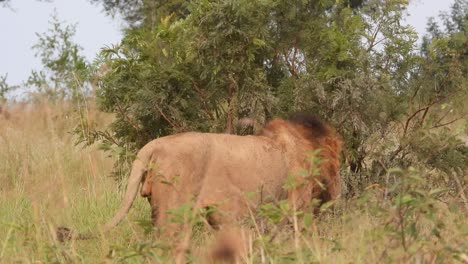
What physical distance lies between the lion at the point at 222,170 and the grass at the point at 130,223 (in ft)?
0.59

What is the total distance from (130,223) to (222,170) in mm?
636

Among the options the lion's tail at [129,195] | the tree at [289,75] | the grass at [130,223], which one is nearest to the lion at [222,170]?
the lion's tail at [129,195]

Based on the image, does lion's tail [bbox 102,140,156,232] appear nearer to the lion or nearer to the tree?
the lion

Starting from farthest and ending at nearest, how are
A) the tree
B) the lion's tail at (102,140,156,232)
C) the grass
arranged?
the tree < the lion's tail at (102,140,156,232) < the grass

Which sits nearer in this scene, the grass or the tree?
the grass

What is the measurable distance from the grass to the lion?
18cm

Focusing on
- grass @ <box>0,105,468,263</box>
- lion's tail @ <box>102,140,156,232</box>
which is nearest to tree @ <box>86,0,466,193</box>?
grass @ <box>0,105,468,263</box>

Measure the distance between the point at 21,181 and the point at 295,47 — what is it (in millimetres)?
2907

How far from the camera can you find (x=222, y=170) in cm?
477

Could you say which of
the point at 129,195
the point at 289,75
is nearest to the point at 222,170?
the point at 129,195

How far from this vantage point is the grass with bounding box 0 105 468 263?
3.63m

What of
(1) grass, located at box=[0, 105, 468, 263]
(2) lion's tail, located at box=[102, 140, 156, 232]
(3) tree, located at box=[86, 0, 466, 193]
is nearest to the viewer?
(1) grass, located at box=[0, 105, 468, 263]

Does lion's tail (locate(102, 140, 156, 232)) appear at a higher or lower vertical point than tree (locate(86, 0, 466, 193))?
lower

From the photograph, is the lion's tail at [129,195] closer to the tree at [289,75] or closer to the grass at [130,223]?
the grass at [130,223]
